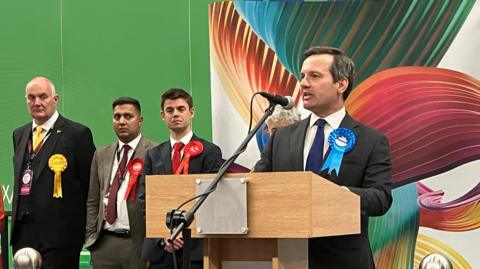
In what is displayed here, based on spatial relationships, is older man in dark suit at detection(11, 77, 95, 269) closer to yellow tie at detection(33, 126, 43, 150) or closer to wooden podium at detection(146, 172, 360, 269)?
yellow tie at detection(33, 126, 43, 150)

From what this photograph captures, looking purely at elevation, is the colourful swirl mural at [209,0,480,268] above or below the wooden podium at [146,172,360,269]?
above

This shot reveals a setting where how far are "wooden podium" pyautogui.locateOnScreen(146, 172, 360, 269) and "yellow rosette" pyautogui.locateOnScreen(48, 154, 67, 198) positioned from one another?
2.51 meters

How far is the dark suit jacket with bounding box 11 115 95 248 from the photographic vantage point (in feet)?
17.3

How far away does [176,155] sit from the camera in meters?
5.00

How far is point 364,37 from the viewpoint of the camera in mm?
4996

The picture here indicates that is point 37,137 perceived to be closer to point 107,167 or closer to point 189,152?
point 107,167

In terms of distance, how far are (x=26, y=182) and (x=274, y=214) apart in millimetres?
2959

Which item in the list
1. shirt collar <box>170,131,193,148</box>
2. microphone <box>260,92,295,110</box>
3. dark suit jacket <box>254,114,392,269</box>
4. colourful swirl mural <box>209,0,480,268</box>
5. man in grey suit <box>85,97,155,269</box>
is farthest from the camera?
man in grey suit <box>85,97,155,269</box>

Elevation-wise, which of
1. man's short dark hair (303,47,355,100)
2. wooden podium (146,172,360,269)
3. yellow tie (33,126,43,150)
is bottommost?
wooden podium (146,172,360,269)

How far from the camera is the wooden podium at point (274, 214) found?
8.83ft

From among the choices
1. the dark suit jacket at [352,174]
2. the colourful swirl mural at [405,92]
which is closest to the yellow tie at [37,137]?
the colourful swirl mural at [405,92]

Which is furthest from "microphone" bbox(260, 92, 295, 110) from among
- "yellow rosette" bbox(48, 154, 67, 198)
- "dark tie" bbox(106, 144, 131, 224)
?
"yellow rosette" bbox(48, 154, 67, 198)

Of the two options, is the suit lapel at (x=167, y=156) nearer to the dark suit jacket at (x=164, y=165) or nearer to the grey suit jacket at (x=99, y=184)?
the dark suit jacket at (x=164, y=165)

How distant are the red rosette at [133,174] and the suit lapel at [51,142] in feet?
1.59
